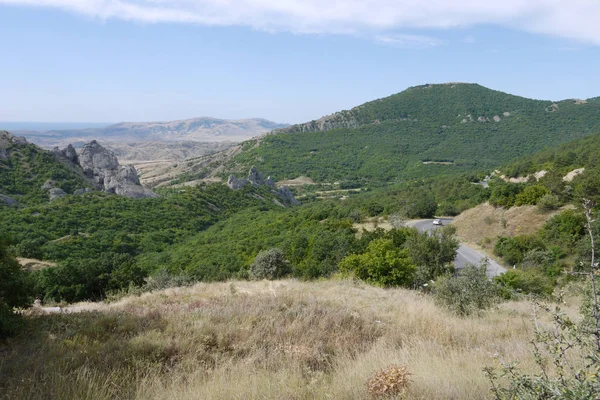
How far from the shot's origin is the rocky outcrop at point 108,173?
226ft

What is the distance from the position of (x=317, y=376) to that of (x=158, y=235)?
141 ft

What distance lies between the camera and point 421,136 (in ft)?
508

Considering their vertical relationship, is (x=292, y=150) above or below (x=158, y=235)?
→ above

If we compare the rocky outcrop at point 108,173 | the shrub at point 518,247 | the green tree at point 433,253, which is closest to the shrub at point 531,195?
the shrub at point 518,247

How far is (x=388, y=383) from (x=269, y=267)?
18.7 meters

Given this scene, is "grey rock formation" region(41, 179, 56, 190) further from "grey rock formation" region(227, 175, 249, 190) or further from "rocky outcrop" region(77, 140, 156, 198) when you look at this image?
"grey rock formation" region(227, 175, 249, 190)

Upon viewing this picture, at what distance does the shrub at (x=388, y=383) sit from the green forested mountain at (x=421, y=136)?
11224 centimetres

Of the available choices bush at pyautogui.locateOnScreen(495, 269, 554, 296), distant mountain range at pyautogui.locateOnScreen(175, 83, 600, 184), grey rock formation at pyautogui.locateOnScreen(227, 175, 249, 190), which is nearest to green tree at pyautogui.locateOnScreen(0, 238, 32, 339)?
bush at pyautogui.locateOnScreen(495, 269, 554, 296)

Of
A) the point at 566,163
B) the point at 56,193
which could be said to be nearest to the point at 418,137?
the point at 566,163

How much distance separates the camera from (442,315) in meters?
7.60

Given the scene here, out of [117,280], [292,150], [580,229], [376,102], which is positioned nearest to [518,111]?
[376,102]

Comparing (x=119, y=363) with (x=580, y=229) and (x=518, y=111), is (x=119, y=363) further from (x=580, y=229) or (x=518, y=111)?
(x=518, y=111)

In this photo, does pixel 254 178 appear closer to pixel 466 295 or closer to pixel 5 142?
pixel 5 142

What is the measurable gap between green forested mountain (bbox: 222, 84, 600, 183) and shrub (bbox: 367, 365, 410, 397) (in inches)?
4419
